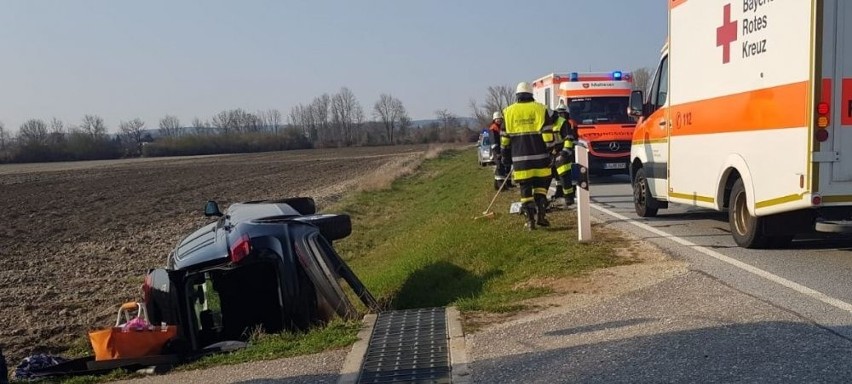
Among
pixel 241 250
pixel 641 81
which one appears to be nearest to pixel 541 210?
pixel 241 250

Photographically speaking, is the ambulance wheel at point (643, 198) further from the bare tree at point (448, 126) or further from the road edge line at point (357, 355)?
the bare tree at point (448, 126)

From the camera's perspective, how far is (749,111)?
25.9 ft

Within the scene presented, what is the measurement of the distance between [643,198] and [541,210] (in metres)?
2.07

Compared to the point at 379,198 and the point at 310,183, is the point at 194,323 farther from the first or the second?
the point at 310,183

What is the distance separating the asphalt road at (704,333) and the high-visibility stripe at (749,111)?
4.46ft

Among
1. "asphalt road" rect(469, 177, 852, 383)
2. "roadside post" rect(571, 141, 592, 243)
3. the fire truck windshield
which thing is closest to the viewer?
"asphalt road" rect(469, 177, 852, 383)

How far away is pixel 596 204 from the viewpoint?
44.4 feet

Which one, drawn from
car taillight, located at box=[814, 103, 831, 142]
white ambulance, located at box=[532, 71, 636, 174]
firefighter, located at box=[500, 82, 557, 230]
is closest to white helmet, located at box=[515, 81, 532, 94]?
firefighter, located at box=[500, 82, 557, 230]

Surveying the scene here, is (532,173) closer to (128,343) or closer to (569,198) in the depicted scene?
(569,198)

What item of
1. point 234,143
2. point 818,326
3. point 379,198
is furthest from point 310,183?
point 234,143

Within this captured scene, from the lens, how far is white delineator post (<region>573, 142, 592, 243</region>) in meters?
8.90

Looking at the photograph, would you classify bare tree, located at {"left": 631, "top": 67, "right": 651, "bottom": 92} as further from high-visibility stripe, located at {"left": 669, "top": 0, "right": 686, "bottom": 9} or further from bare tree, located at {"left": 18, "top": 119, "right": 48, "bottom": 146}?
bare tree, located at {"left": 18, "top": 119, "right": 48, "bottom": 146}

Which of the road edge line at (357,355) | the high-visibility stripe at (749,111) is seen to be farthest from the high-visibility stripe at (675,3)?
the road edge line at (357,355)

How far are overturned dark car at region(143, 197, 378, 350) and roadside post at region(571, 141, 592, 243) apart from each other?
3094 millimetres
